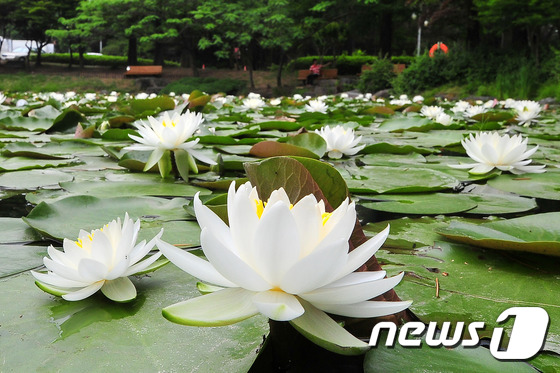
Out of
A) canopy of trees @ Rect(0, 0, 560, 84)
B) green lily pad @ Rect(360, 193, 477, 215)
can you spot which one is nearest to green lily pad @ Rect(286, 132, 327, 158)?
green lily pad @ Rect(360, 193, 477, 215)

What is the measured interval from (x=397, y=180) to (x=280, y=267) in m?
0.96

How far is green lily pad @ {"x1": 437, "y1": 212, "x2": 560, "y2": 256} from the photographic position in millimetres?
699

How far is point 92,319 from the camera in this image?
0.50m

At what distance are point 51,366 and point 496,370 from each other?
14.9 inches

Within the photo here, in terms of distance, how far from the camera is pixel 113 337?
46 centimetres

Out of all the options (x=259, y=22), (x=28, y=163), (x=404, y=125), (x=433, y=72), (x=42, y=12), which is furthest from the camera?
(x=42, y=12)

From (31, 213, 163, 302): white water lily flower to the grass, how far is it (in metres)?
12.6

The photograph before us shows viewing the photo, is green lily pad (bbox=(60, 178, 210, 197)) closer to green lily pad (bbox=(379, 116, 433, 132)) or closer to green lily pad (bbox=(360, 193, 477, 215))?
green lily pad (bbox=(360, 193, 477, 215))

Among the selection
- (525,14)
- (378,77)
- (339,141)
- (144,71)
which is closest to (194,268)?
(339,141)

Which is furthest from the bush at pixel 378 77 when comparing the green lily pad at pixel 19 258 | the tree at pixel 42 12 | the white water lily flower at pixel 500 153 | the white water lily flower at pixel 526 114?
the tree at pixel 42 12

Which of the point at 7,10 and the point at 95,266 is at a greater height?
the point at 7,10

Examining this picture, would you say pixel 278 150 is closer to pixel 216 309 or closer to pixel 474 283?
pixel 474 283

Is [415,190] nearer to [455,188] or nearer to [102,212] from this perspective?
[455,188]

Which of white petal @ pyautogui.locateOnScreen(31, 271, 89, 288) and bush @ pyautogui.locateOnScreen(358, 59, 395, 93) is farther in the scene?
bush @ pyautogui.locateOnScreen(358, 59, 395, 93)
